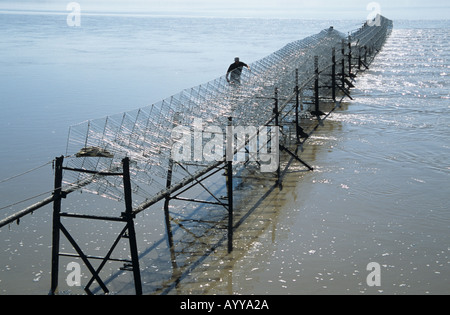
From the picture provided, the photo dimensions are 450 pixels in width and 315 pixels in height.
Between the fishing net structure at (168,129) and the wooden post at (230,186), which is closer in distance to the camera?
the fishing net structure at (168,129)

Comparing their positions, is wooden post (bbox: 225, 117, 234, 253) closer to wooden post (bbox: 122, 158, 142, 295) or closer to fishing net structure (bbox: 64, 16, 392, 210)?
fishing net structure (bbox: 64, 16, 392, 210)

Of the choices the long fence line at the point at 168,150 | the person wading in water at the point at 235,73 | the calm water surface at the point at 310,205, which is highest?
the person wading in water at the point at 235,73

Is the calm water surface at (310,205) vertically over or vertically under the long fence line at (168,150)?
under

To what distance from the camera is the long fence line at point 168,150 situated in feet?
51.6

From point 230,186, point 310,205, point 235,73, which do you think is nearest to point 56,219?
point 230,186

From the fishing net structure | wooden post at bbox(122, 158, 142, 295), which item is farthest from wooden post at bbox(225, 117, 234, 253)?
wooden post at bbox(122, 158, 142, 295)

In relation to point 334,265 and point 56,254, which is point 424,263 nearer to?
point 334,265

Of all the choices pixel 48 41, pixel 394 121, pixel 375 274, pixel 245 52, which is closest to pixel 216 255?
pixel 375 274

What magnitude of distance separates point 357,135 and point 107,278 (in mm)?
20196

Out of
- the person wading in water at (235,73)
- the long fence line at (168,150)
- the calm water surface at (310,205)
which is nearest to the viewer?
the long fence line at (168,150)

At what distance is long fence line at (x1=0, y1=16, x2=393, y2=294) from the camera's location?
1574 centimetres

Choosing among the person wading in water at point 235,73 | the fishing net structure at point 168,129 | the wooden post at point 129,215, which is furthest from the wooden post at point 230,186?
the person wading in water at point 235,73

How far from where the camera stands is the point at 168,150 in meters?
19.5

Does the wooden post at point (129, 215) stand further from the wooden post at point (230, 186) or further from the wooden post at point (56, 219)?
the wooden post at point (230, 186)
